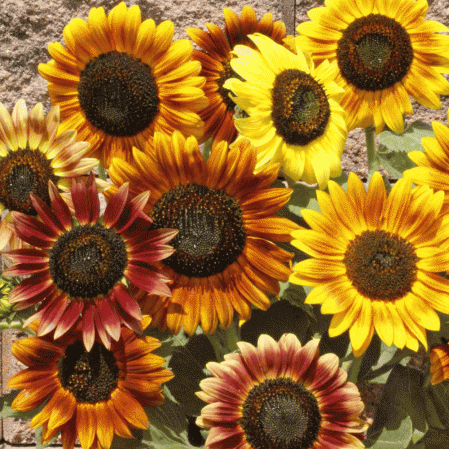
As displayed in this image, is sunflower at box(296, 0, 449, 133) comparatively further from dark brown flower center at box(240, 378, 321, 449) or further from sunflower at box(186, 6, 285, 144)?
dark brown flower center at box(240, 378, 321, 449)

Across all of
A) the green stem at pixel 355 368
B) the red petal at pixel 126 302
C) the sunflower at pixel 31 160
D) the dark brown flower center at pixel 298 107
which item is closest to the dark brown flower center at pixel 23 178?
the sunflower at pixel 31 160

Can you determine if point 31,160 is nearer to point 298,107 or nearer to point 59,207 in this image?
point 59,207

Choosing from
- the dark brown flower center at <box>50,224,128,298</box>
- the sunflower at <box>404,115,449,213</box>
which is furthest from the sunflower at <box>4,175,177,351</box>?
the sunflower at <box>404,115,449,213</box>

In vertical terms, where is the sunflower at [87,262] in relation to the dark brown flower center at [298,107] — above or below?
below

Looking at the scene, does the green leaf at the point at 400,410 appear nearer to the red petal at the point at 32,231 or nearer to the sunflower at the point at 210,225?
the sunflower at the point at 210,225

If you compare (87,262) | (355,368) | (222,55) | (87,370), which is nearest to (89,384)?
(87,370)

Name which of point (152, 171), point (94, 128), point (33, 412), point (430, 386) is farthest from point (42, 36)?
point (430, 386)
